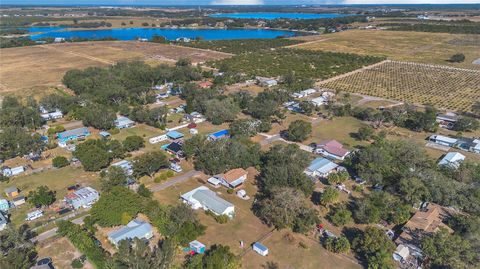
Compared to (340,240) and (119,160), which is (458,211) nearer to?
(340,240)

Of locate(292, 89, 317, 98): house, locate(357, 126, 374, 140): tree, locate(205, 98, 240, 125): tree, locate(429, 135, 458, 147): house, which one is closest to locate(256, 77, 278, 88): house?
locate(292, 89, 317, 98): house

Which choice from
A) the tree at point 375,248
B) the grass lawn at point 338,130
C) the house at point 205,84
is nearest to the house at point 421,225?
the tree at point 375,248

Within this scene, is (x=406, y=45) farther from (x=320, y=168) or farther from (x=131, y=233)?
(x=131, y=233)

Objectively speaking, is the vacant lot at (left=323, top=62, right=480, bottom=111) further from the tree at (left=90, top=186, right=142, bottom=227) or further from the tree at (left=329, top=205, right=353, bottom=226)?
the tree at (left=90, top=186, right=142, bottom=227)

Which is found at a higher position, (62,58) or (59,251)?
(59,251)

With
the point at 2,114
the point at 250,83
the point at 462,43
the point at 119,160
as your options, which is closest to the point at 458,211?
the point at 119,160

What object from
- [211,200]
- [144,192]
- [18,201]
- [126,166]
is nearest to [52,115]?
[126,166]
